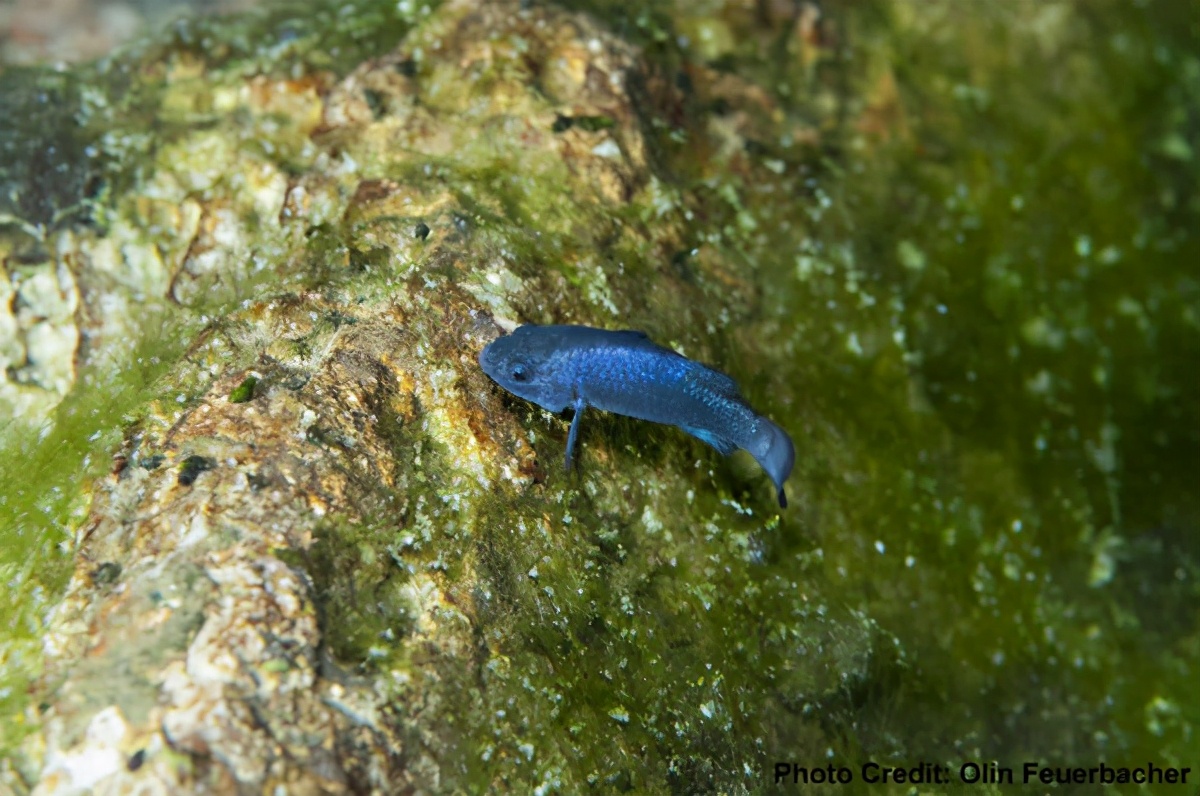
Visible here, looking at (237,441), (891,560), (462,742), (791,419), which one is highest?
(237,441)

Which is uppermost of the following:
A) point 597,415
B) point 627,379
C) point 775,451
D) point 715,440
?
point 627,379

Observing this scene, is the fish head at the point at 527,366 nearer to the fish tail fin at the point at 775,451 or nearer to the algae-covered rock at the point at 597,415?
the algae-covered rock at the point at 597,415

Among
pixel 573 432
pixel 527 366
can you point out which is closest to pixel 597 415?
pixel 573 432

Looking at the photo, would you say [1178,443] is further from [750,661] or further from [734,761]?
[734,761]

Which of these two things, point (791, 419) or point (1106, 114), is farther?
point (1106, 114)

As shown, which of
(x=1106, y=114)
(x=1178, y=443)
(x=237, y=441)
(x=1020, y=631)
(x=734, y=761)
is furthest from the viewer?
(x=1106, y=114)

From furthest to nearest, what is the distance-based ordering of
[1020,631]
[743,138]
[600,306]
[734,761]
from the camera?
[743,138], [1020,631], [600,306], [734,761]

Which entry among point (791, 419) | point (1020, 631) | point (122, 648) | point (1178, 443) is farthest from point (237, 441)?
point (1178, 443)

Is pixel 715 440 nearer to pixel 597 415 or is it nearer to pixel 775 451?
pixel 775 451
